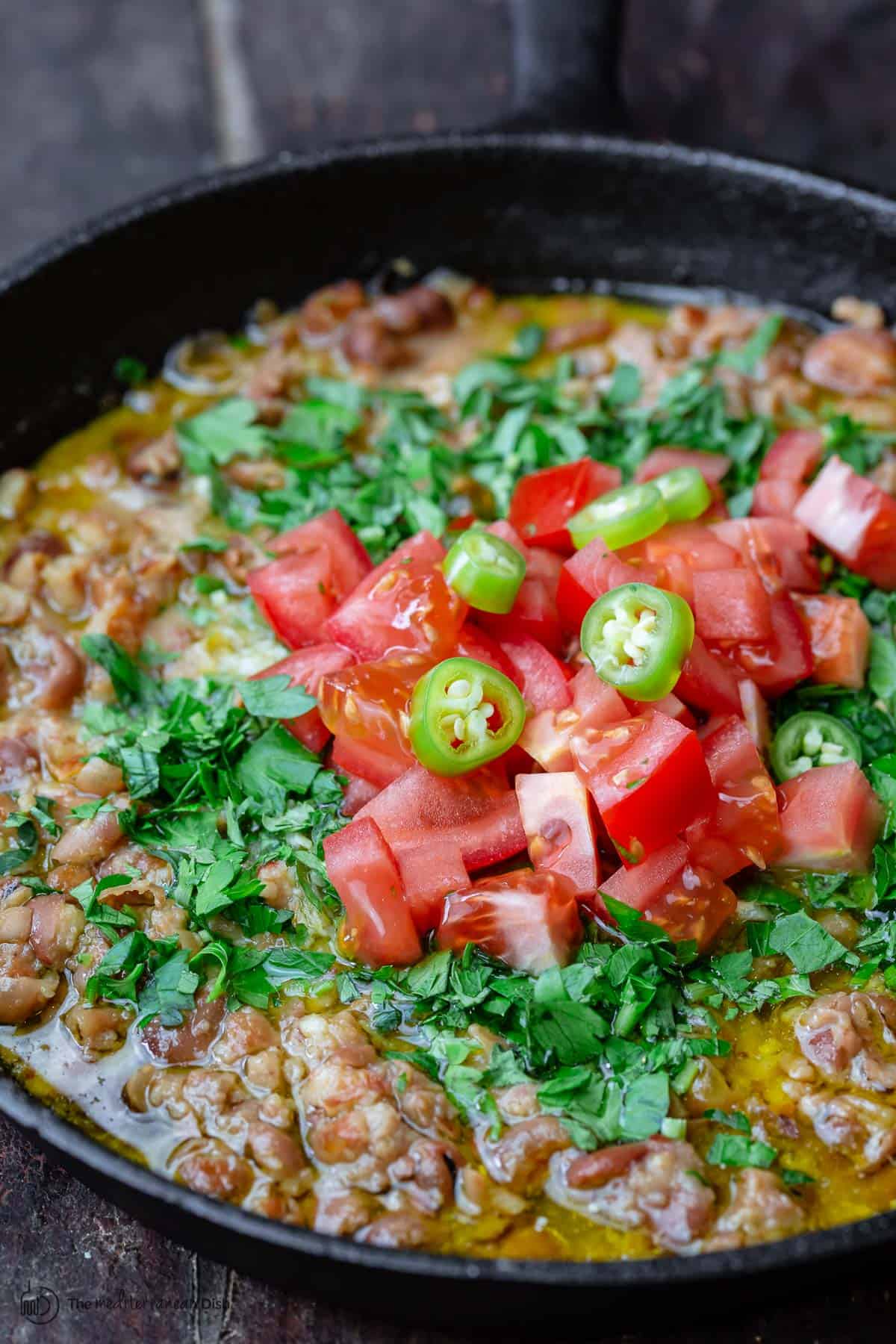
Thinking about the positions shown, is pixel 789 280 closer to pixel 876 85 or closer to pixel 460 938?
pixel 876 85

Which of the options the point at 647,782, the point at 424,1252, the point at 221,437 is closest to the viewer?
the point at 424,1252

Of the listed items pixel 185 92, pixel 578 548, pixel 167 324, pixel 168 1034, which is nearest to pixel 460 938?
pixel 168 1034

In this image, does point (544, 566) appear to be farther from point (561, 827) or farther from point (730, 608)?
point (561, 827)

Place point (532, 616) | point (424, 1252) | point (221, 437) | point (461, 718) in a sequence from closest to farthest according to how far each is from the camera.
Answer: point (424, 1252), point (461, 718), point (532, 616), point (221, 437)

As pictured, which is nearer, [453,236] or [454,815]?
[454,815]

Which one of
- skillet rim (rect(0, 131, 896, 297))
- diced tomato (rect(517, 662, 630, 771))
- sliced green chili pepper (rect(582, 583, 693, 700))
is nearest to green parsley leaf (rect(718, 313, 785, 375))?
skillet rim (rect(0, 131, 896, 297))

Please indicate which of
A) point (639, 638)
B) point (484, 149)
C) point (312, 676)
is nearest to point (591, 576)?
point (639, 638)
